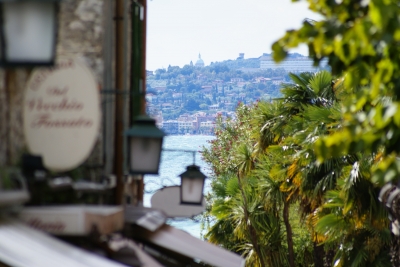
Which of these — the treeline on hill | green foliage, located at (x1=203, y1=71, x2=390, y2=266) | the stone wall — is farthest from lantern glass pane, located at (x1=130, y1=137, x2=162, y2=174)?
the treeline on hill

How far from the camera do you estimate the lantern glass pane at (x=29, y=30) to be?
7.02 metres

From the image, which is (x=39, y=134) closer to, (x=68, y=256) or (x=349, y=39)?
(x=68, y=256)

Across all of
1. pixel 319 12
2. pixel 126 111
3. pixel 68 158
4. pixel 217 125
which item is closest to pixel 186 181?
pixel 126 111

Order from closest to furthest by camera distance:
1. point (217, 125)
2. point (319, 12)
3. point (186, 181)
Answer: point (319, 12), point (186, 181), point (217, 125)

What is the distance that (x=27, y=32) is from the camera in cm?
704

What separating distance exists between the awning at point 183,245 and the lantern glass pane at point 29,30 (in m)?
3.65

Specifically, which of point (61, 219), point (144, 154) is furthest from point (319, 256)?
point (61, 219)

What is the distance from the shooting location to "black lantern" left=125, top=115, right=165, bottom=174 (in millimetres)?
9944

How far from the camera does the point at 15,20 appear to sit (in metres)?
7.04

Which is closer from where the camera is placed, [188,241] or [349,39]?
[349,39]

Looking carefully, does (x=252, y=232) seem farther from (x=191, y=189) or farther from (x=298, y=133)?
(x=191, y=189)

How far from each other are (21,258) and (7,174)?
49.5 inches

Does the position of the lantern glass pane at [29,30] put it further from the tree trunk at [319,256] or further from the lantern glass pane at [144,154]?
the tree trunk at [319,256]

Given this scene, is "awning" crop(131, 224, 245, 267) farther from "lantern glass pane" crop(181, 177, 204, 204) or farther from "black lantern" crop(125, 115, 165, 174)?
"lantern glass pane" crop(181, 177, 204, 204)
